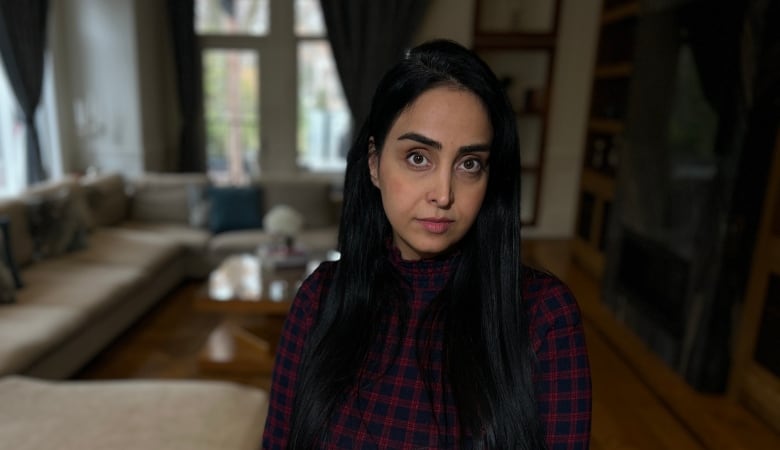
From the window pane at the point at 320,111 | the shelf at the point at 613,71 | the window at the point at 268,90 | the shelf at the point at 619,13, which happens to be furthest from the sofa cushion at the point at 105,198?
the shelf at the point at 619,13

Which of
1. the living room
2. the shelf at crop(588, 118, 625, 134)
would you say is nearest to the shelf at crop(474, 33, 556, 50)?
the living room

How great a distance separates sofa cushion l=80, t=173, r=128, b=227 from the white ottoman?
211 centimetres

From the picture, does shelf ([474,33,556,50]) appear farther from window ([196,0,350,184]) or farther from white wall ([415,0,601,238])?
window ([196,0,350,184])

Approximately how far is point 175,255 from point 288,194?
0.94 metres

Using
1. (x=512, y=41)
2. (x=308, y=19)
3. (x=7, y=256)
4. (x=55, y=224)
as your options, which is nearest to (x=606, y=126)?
(x=512, y=41)

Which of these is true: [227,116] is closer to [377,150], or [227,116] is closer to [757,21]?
[757,21]

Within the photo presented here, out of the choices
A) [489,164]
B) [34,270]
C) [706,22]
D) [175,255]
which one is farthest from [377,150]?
[175,255]

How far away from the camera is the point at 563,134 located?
5234mm

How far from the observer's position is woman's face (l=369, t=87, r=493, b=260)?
71cm

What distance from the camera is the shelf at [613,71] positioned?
3.89 m

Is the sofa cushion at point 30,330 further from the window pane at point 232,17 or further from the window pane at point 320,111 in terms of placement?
the window pane at point 232,17

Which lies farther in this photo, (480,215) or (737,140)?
(737,140)

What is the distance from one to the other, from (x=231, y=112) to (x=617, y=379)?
4.12 meters

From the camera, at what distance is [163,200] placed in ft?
13.3
